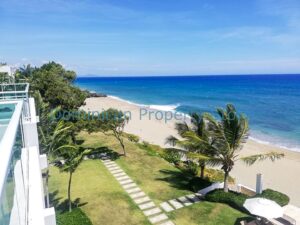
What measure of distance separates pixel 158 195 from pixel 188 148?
3.22 m

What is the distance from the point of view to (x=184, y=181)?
18094mm

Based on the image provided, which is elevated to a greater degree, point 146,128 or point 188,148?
point 188,148

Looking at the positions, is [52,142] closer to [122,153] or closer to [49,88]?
[122,153]

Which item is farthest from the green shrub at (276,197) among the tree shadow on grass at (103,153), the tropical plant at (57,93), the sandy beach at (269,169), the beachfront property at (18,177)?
the tropical plant at (57,93)

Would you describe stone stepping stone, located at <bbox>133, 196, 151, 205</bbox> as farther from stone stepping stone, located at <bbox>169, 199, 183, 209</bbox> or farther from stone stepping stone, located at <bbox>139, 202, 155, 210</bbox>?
stone stepping stone, located at <bbox>169, 199, 183, 209</bbox>

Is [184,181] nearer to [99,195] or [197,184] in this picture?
[197,184]

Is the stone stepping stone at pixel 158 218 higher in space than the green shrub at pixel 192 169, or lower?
higher

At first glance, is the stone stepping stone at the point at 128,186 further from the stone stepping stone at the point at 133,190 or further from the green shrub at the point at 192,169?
the green shrub at the point at 192,169

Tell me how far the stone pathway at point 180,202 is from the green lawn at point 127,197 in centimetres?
34

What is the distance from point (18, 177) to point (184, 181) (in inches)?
615

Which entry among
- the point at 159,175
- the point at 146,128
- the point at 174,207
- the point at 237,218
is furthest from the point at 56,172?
the point at 146,128

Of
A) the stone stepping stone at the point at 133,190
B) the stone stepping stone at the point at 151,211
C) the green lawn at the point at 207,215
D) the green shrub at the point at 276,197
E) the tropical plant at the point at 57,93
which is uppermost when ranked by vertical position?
the tropical plant at the point at 57,93

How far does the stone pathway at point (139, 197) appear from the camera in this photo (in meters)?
13.4

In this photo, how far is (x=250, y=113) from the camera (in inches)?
2126
